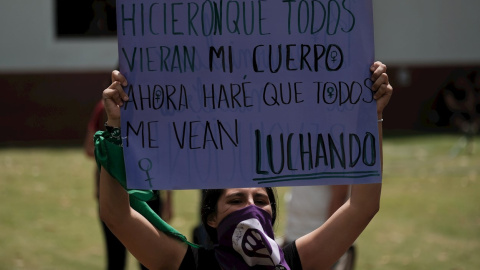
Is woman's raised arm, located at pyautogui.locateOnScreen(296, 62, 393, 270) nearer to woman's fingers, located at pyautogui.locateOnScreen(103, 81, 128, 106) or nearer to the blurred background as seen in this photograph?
woman's fingers, located at pyautogui.locateOnScreen(103, 81, 128, 106)

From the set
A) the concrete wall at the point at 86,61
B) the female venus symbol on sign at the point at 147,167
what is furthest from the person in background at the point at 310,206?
the concrete wall at the point at 86,61

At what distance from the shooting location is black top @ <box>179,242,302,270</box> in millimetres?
2828

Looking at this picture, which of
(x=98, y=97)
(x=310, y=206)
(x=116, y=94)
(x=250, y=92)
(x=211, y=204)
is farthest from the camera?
(x=98, y=97)

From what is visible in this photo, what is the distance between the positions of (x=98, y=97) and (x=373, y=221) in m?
9.99

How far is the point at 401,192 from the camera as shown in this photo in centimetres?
1139

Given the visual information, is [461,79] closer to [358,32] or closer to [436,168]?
[436,168]

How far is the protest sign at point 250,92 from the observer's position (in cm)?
282

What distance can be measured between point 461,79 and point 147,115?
1731cm

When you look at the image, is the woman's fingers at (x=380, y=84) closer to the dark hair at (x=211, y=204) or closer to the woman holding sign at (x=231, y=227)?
the woman holding sign at (x=231, y=227)

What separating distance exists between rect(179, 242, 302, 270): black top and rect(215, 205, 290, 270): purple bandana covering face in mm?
26

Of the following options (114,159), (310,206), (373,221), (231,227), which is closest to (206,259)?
(231,227)

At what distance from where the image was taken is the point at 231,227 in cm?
283

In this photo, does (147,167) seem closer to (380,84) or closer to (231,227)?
(231,227)

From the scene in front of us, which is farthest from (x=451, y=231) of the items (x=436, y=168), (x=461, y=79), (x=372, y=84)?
(x=461, y=79)
